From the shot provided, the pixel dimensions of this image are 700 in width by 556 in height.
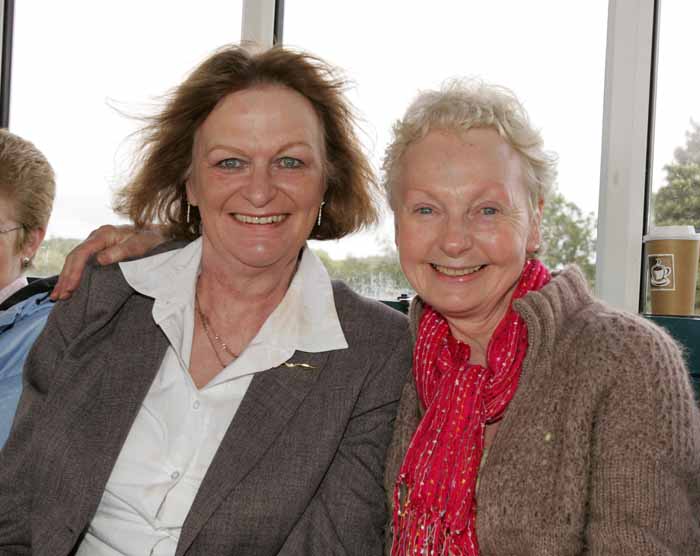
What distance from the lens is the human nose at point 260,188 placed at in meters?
1.68

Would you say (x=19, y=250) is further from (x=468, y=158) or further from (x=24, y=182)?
(x=468, y=158)

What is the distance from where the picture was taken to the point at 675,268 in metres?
2.03

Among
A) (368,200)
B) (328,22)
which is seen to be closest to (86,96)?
(328,22)

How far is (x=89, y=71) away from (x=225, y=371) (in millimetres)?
2068

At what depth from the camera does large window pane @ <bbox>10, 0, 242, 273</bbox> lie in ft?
10.0

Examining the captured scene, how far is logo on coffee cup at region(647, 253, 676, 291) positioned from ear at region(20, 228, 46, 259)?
65.1 inches

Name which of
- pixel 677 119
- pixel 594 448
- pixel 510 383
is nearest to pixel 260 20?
pixel 677 119

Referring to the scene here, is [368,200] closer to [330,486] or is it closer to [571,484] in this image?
[330,486]

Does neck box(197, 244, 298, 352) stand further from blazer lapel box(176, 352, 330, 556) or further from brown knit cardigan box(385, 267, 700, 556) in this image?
brown knit cardigan box(385, 267, 700, 556)

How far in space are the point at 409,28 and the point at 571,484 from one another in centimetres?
175

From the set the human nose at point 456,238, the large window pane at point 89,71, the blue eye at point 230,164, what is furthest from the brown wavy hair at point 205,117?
the large window pane at point 89,71

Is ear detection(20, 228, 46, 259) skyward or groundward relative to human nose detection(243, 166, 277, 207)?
groundward

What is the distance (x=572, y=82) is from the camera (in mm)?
2426

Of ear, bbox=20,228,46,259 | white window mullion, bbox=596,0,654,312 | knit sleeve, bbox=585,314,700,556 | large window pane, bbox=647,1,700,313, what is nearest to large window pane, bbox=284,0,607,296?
white window mullion, bbox=596,0,654,312
